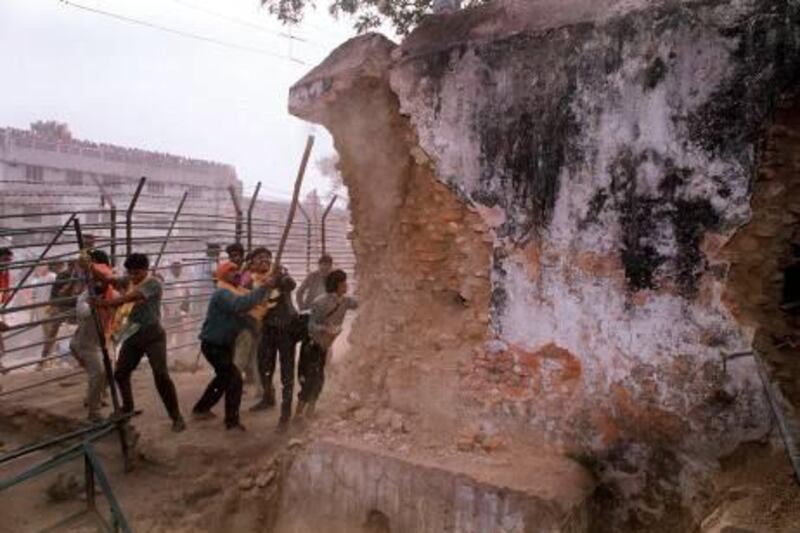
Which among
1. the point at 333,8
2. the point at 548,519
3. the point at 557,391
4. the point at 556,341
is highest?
the point at 333,8

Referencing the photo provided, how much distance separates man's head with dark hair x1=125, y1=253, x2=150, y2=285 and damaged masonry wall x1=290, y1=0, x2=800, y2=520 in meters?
1.93

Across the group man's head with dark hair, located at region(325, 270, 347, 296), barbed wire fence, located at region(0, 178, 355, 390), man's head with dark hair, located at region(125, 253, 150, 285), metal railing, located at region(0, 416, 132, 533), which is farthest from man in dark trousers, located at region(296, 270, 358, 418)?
metal railing, located at region(0, 416, 132, 533)

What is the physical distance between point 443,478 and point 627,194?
1.83 m

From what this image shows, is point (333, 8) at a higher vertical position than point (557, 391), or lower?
higher

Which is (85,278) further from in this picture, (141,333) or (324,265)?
(324,265)

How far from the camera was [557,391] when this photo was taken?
370cm

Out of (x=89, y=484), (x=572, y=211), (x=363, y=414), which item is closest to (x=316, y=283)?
(x=363, y=414)

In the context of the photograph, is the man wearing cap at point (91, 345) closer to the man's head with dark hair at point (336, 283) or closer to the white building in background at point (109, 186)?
the man's head with dark hair at point (336, 283)

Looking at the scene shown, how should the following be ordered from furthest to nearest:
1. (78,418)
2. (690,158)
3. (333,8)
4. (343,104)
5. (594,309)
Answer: (333,8), (78,418), (343,104), (594,309), (690,158)

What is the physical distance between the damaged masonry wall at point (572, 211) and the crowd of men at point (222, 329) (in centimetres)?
107

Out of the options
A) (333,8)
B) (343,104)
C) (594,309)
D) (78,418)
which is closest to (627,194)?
(594,309)

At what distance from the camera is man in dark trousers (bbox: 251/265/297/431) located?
5492mm

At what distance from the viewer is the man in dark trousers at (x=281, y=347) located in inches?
216

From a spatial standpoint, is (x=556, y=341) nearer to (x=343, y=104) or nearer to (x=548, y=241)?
(x=548, y=241)
